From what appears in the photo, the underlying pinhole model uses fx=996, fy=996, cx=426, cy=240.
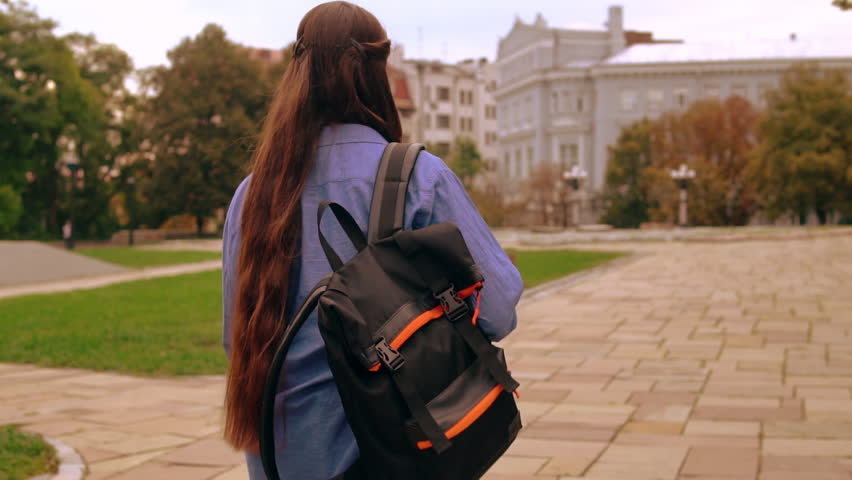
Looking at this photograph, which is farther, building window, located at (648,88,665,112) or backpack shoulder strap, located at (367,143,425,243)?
building window, located at (648,88,665,112)

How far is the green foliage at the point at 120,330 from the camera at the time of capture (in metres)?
8.09

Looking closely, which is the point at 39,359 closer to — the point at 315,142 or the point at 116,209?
the point at 315,142

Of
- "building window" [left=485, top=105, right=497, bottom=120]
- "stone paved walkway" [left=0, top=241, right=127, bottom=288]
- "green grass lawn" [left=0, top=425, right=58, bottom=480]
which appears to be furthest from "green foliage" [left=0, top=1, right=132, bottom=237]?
"building window" [left=485, top=105, right=497, bottom=120]

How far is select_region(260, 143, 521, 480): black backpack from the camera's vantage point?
173 centimetres

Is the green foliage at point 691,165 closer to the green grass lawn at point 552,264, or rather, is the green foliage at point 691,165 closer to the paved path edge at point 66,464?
the green grass lawn at point 552,264

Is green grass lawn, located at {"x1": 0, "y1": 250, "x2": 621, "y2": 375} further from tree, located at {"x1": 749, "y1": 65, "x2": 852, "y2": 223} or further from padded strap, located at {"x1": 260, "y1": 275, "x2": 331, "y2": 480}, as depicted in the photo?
tree, located at {"x1": 749, "y1": 65, "x2": 852, "y2": 223}

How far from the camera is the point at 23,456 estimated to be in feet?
15.4

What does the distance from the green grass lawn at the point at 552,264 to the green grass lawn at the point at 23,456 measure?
10.8 m

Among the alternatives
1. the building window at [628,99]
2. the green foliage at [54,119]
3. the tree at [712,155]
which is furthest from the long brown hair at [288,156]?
the building window at [628,99]

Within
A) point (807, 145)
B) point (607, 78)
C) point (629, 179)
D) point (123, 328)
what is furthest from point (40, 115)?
point (607, 78)

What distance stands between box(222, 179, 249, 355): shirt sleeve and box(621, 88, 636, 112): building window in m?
70.6

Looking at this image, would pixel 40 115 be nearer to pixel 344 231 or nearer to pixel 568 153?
pixel 344 231

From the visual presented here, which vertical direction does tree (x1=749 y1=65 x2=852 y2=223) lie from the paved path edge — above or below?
above

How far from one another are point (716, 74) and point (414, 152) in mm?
71580
